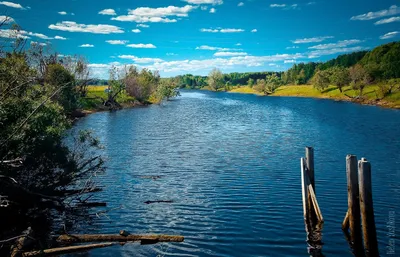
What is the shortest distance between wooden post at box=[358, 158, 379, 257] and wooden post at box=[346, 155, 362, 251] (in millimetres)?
665

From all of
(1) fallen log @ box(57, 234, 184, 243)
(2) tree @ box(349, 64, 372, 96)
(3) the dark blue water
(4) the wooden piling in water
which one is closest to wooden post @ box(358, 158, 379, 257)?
(4) the wooden piling in water

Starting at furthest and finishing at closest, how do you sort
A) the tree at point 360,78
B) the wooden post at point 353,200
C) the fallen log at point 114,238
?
the tree at point 360,78 < the fallen log at point 114,238 < the wooden post at point 353,200

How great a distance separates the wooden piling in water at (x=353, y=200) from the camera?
1798cm

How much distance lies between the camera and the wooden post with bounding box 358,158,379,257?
16906 mm

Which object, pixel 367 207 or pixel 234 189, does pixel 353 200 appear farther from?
pixel 234 189

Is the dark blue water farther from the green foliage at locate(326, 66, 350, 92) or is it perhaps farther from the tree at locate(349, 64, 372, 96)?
the green foliage at locate(326, 66, 350, 92)

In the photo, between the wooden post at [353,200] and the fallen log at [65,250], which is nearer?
the fallen log at [65,250]

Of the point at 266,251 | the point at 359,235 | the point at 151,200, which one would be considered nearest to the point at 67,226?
the point at 151,200

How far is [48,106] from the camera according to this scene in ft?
91.7

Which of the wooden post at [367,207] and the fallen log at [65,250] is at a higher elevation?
the wooden post at [367,207]

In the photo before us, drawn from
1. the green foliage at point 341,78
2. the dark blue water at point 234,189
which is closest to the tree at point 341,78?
the green foliage at point 341,78

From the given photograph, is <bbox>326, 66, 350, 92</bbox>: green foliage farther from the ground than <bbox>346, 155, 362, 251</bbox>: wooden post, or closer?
farther from the ground

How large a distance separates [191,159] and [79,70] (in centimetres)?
9667

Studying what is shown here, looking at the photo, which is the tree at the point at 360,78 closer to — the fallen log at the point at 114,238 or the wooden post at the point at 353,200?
the wooden post at the point at 353,200
